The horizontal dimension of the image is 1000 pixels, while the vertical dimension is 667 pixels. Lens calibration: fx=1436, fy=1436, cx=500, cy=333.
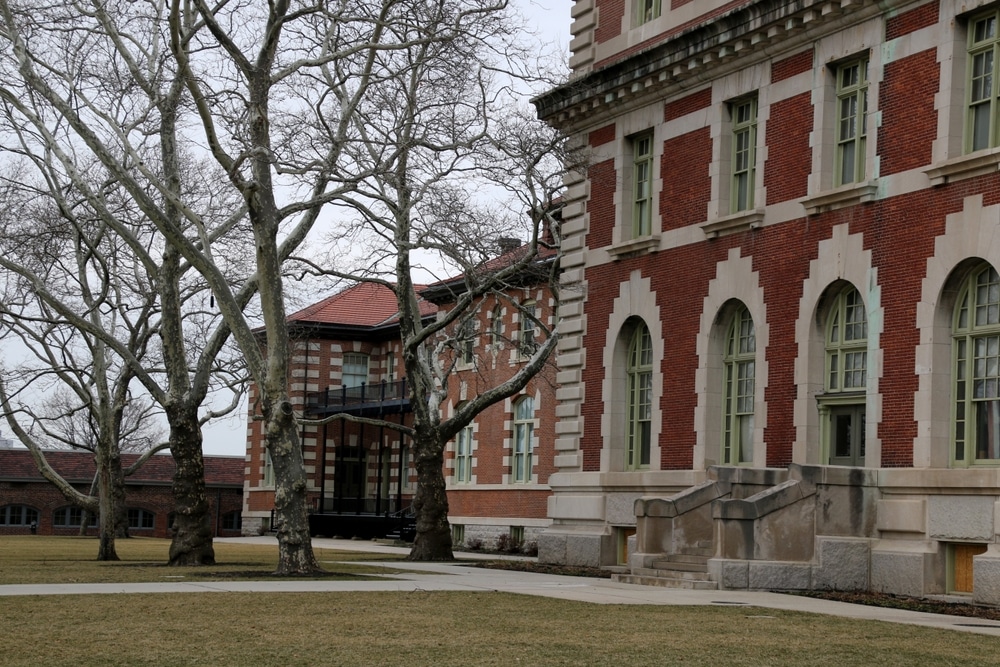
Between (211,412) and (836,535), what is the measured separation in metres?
29.9

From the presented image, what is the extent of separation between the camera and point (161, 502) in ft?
284

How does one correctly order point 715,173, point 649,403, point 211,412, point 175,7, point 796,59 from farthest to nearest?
point 211,412 < point 649,403 < point 715,173 < point 796,59 < point 175,7

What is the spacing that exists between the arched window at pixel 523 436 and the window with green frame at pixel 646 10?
20296 mm

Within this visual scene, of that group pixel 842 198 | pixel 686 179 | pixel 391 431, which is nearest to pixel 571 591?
pixel 842 198

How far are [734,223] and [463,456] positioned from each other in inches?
1089

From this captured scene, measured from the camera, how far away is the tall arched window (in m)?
23.9

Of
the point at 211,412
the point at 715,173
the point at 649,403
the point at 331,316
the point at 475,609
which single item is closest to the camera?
the point at 475,609

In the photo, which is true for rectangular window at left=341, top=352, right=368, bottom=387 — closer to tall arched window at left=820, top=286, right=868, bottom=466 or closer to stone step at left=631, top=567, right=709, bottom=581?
stone step at left=631, top=567, right=709, bottom=581

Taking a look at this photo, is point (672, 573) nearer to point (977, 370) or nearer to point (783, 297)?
point (783, 297)

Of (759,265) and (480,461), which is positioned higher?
(759,265)

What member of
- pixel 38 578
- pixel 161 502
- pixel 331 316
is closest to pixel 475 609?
pixel 38 578

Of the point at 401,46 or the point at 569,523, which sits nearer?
the point at 401,46

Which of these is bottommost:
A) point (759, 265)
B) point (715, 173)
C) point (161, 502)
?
point (161, 502)

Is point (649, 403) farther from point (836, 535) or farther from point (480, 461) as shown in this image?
point (480, 461)
